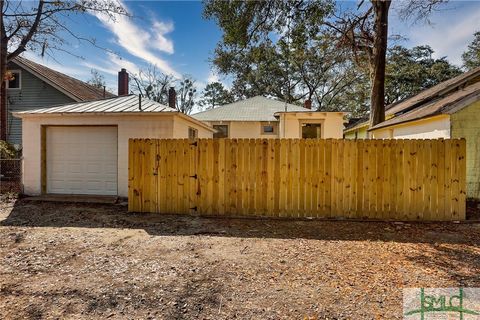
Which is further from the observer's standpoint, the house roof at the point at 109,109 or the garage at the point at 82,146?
the garage at the point at 82,146

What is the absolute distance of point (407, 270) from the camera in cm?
375

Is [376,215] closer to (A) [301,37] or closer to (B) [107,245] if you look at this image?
(B) [107,245]

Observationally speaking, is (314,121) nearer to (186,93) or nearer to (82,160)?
(82,160)

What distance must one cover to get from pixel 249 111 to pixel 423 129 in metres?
11.4

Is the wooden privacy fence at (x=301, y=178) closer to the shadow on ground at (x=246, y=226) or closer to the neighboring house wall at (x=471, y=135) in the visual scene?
the shadow on ground at (x=246, y=226)

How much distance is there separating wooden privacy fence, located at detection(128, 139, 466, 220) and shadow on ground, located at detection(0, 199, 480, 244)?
291mm

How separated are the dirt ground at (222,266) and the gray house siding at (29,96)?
12.1 meters

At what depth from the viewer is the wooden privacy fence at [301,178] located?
238 inches

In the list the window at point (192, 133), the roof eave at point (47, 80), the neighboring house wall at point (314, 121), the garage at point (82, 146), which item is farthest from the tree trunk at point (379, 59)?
the roof eave at point (47, 80)

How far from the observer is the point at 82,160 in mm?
8805

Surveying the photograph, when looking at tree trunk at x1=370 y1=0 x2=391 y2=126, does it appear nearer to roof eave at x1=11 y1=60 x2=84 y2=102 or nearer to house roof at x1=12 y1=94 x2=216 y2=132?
house roof at x1=12 y1=94 x2=216 y2=132

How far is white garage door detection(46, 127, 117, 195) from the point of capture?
870 centimetres

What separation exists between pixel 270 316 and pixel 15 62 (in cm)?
1952

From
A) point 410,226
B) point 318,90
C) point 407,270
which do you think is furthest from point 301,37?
point 318,90
